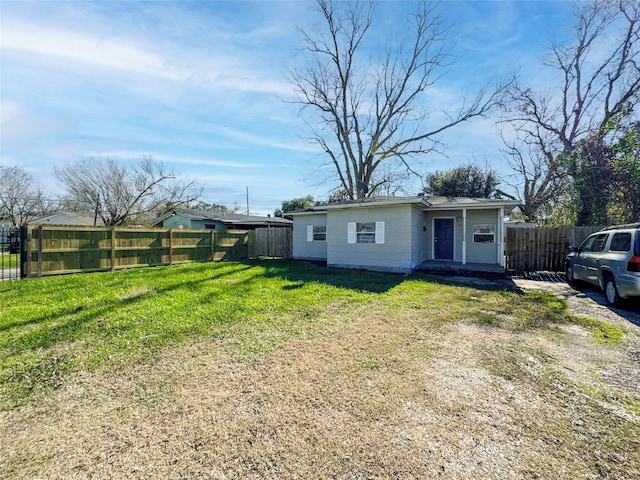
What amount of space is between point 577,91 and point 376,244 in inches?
674

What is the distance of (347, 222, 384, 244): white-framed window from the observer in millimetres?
10711

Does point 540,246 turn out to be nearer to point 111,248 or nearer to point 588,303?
point 588,303

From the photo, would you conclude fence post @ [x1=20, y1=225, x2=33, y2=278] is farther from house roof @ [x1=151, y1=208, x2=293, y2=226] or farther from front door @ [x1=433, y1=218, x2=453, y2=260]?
front door @ [x1=433, y1=218, x2=453, y2=260]

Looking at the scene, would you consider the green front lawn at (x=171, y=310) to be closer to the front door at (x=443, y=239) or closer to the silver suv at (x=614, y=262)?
the silver suv at (x=614, y=262)

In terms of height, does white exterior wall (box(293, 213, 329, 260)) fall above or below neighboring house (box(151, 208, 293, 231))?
below

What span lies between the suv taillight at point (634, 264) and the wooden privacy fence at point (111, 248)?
1383 cm

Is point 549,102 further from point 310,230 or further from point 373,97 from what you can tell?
point 310,230

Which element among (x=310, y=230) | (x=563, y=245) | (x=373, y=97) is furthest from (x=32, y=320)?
(x=373, y=97)

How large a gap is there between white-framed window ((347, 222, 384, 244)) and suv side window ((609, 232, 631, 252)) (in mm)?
6042

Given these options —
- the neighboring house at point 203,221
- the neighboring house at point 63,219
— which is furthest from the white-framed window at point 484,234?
the neighboring house at point 63,219

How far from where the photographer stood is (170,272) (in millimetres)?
9844

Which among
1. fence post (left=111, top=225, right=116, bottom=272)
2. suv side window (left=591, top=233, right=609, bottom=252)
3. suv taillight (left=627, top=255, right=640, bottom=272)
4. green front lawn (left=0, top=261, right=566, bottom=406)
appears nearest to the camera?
green front lawn (left=0, top=261, right=566, bottom=406)

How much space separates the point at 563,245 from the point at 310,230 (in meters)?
10.4

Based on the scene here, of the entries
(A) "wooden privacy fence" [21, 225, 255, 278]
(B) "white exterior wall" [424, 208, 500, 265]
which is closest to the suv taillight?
(B) "white exterior wall" [424, 208, 500, 265]
